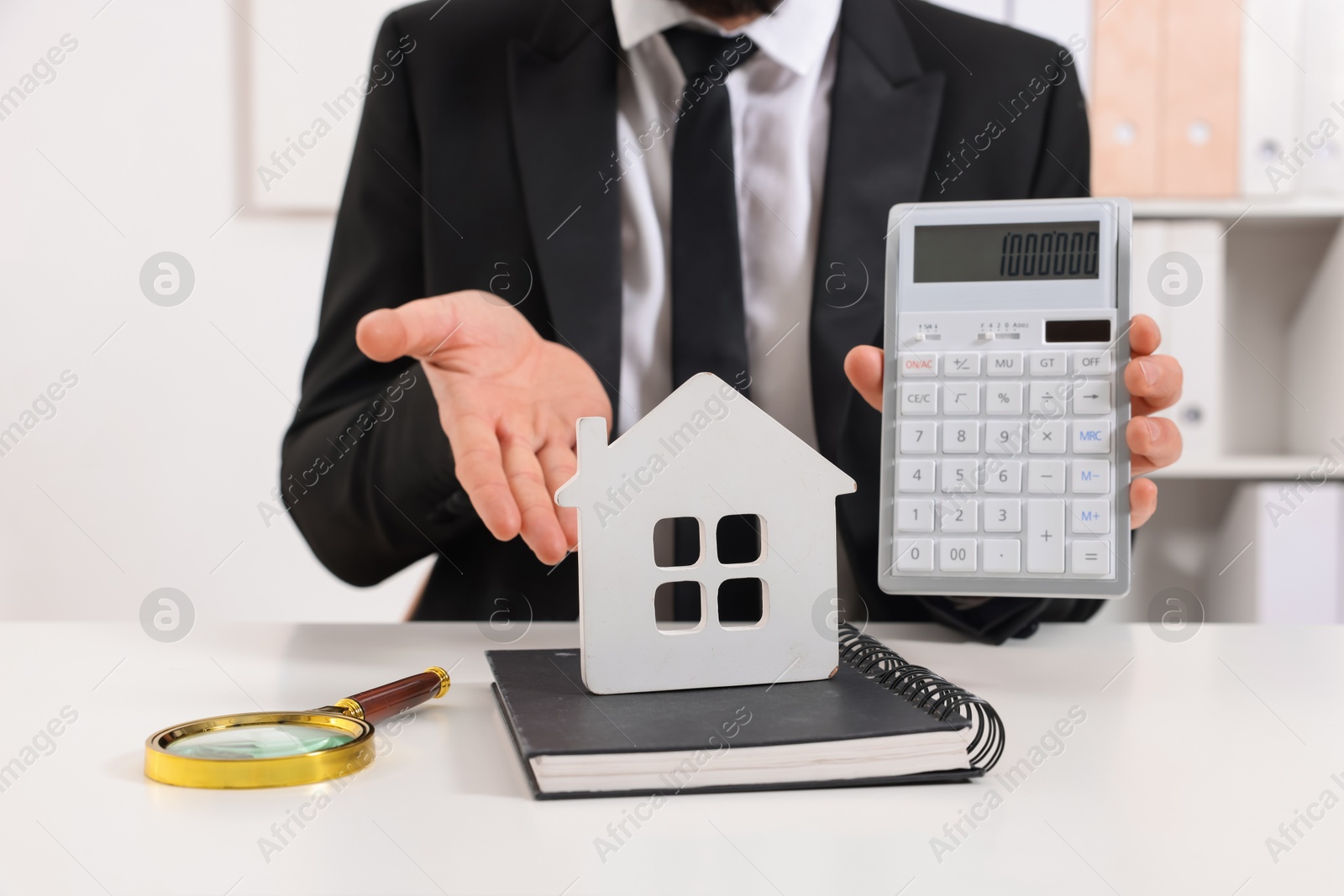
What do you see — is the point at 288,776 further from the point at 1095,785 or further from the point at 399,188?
the point at 399,188

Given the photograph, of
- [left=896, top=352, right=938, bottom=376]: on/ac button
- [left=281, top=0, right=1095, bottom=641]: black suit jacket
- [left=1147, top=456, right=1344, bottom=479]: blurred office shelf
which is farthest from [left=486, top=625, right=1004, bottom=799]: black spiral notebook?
[left=1147, top=456, right=1344, bottom=479]: blurred office shelf

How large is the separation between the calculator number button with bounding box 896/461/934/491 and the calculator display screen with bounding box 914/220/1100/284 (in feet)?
0.38

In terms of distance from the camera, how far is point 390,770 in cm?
45

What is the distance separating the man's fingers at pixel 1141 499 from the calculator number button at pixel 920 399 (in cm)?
13

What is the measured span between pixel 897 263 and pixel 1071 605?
39 centimetres

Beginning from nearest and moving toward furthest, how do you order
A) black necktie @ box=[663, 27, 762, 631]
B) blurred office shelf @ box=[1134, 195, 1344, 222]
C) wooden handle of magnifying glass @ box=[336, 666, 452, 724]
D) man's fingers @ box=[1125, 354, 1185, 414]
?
wooden handle of magnifying glass @ box=[336, 666, 452, 724]
man's fingers @ box=[1125, 354, 1185, 414]
black necktie @ box=[663, 27, 762, 631]
blurred office shelf @ box=[1134, 195, 1344, 222]

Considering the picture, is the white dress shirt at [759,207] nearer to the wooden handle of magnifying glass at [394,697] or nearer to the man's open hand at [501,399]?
the man's open hand at [501,399]

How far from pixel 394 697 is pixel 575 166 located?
0.63m

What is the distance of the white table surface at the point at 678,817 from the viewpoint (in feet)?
1.14

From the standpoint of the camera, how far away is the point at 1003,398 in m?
0.61

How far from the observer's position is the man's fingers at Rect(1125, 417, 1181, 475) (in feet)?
1.93

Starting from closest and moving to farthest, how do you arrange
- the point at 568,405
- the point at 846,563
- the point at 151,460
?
the point at 568,405, the point at 846,563, the point at 151,460

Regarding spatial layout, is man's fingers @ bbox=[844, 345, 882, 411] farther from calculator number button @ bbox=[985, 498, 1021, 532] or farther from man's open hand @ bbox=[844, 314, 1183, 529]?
calculator number button @ bbox=[985, 498, 1021, 532]

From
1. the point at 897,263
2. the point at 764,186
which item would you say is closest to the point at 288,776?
the point at 897,263
